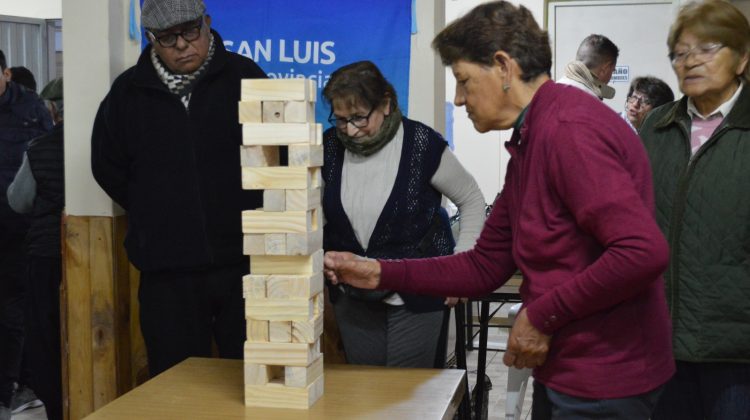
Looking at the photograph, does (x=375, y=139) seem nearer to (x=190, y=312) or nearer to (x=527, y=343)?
(x=190, y=312)

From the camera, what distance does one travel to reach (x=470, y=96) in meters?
1.70

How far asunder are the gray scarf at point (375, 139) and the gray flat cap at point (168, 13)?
53 cm

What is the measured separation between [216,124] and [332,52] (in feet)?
2.38

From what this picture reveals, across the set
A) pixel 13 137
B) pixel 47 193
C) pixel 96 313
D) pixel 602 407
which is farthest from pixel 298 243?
pixel 13 137

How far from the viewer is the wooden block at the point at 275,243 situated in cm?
179

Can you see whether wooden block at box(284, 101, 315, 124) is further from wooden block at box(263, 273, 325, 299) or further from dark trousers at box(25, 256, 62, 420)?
dark trousers at box(25, 256, 62, 420)

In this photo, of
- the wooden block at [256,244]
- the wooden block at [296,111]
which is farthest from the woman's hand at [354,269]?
the wooden block at [296,111]

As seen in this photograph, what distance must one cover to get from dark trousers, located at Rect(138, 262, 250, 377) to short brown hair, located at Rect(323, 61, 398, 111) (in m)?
0.59

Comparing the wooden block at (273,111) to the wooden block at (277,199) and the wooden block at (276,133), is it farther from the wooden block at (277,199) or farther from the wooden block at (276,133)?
the wooden block at (277,199)

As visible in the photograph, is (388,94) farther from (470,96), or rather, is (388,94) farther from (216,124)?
(470,96)

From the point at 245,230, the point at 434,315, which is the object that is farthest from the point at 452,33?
the point at 434,315

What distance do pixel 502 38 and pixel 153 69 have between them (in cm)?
136

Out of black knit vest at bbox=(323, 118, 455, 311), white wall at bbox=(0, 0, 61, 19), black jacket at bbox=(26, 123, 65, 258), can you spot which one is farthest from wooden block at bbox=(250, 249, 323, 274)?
white wall at bbox=(0, 0, 61, 19)

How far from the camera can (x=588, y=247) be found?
157cm
